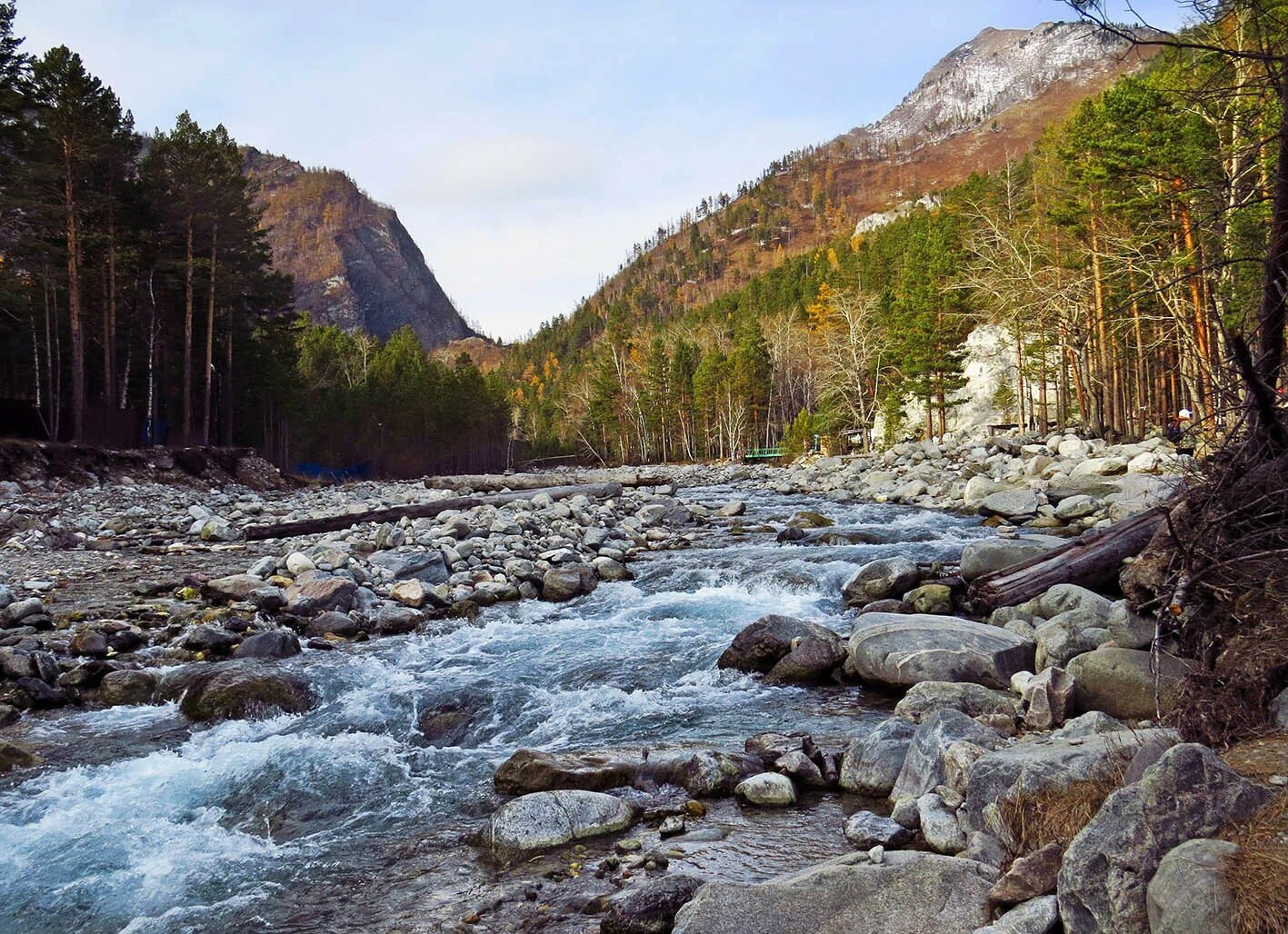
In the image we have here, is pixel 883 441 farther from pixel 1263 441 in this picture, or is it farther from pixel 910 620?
pixel 1263 441

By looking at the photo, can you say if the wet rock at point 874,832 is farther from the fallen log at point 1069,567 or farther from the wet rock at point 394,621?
the wet rock at point 394,621

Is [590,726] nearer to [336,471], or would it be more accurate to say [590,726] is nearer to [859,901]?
[859,901]

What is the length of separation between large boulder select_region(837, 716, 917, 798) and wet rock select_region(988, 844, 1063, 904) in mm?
1768

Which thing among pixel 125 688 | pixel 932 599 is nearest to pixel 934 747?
pixel 932 599

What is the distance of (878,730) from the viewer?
552cm

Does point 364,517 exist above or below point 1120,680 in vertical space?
above

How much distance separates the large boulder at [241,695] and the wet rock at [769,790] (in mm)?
4302

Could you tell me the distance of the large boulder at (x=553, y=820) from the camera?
187 inches

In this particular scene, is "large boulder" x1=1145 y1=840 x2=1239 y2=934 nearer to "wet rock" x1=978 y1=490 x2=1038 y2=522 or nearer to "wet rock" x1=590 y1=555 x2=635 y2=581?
"wet rock" x1=590 y1=555 x2=635 y2=581

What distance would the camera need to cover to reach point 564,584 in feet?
40.4

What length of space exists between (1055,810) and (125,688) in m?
8.03

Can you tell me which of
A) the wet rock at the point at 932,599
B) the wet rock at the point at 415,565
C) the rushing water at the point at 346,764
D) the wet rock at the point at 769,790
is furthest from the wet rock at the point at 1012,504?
the wet rock at the point at 769,790

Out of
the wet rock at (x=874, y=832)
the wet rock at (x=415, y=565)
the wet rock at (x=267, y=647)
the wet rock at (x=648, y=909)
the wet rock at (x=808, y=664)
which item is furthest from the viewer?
the wet rock at (x=415, y=565)

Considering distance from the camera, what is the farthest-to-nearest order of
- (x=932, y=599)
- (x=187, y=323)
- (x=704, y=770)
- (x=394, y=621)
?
(x=187, y=323) < (x=394, y=621) < (x=932, y=599) < (x=704, y=770)
